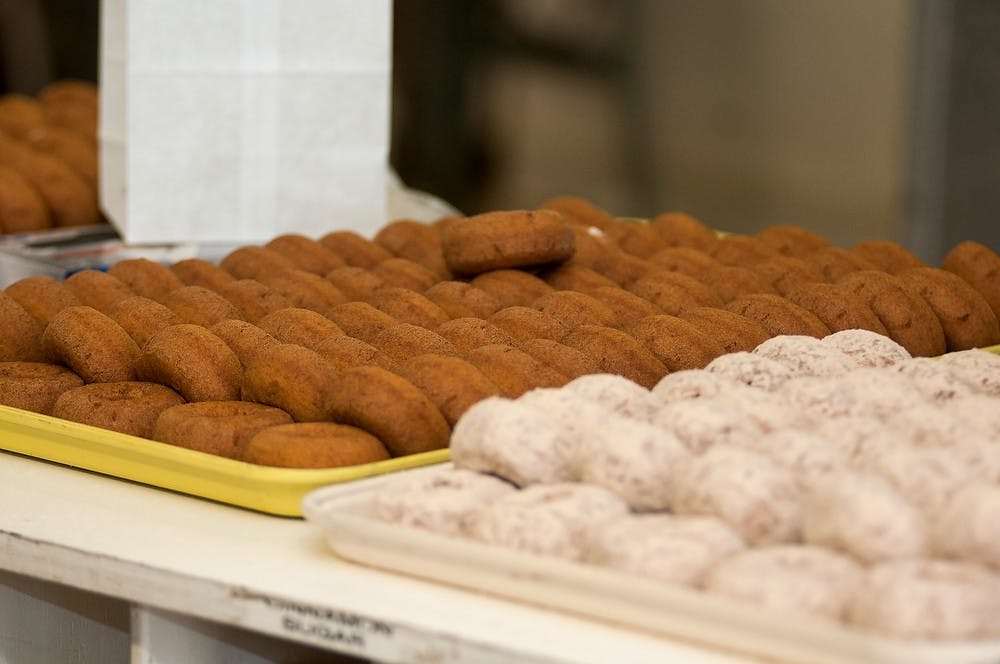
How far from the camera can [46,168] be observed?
2.93 m

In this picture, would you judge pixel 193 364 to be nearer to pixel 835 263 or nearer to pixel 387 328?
pixel 387 328

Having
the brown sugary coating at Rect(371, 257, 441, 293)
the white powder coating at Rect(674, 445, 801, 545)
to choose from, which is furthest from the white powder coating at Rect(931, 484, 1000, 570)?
the brown sugary coating at Rect(371, 257, 441, 293)

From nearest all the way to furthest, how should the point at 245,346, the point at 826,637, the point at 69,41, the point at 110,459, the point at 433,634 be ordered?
the point at 826,637 → the point at 433,634 → the point at 110,459 → the point at 245,346 → the point at 69,41

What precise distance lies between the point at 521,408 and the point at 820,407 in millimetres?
281

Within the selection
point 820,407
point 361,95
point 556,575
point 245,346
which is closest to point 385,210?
→ point 361,95

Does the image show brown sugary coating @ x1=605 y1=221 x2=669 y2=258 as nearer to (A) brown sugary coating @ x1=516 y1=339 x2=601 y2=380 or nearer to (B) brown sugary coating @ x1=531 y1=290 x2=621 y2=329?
(B) brown sugary coating @ x1=531 y1=290 x2=621 y2=329

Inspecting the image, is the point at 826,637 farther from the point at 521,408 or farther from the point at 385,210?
the point at 385,210

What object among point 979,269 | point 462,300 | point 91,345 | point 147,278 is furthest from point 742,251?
point 91,345

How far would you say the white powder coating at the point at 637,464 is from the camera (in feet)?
3.72

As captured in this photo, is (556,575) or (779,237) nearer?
(556,575)

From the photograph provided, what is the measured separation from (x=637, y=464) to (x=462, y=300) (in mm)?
718

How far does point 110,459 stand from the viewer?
1.42 meters

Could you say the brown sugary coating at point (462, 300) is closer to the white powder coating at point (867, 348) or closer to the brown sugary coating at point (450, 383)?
the brown sugary coating at point (450, 383)

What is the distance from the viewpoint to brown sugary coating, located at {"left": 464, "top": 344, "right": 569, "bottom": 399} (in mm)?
1472
